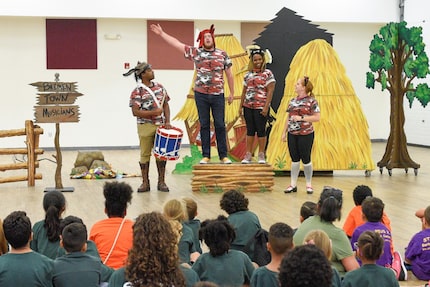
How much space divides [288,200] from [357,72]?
11.0 m

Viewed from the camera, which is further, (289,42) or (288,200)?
(289,42)

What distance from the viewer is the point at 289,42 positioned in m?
11.8

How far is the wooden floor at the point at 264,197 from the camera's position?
7445 millimetres

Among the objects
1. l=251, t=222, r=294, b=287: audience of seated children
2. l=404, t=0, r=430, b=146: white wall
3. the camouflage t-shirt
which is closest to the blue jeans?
the camouflage t-shirt

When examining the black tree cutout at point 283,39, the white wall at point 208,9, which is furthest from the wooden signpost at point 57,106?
the white wall at point 208,9

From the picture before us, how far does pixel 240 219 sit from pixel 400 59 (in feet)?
25.4

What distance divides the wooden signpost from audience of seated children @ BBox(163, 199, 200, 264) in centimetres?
514

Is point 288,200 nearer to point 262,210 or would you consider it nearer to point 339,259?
point 262,210

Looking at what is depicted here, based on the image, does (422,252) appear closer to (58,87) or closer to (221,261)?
(221,261)

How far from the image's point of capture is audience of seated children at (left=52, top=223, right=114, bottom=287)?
142 inches

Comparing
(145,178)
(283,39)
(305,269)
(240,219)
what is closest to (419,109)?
(283,39)

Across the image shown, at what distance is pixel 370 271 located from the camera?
11.8ft

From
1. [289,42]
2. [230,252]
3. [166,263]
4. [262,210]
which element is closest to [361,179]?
[289,42]

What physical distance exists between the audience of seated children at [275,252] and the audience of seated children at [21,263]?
42.2 inches
